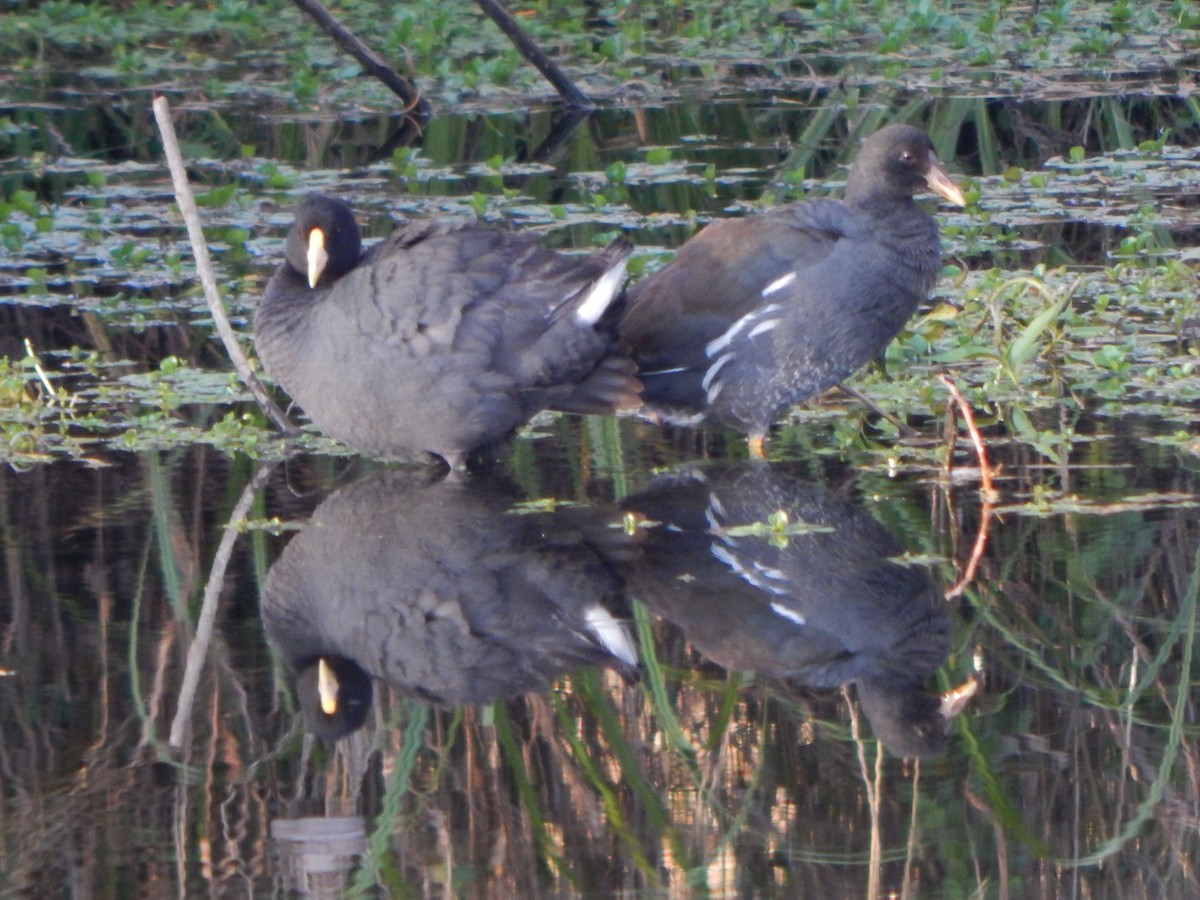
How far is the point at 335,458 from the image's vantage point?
18.2 feet

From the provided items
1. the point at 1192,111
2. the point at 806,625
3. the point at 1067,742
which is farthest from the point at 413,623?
the point at 1192,111

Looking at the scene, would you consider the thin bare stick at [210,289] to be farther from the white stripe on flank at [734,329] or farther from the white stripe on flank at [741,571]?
the white stripe on flank at [741,571]

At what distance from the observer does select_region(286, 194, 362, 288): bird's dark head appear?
5430 mm

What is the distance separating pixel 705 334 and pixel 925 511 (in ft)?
3.55

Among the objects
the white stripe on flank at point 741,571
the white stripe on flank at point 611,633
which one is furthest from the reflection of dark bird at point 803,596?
the white stripe on flank at point 611,633

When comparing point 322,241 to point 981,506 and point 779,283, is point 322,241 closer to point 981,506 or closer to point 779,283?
point 779,283

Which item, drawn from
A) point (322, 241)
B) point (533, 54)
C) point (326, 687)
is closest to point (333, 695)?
point (326, 687)

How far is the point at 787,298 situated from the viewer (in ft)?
18.0

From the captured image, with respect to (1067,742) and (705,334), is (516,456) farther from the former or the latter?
(1067,742)

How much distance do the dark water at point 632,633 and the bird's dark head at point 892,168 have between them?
537mm

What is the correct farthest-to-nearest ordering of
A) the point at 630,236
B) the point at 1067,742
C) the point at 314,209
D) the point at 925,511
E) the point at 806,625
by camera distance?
the point at 630,236 < the point at 314,209 < the point at 925,511 < the point at 806,625 < the point at 1067,742

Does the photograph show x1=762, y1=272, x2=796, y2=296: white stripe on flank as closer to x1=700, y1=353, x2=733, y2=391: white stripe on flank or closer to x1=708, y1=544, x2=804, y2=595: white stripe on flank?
x1=700, y1=353, x2=733, y2=391: white stripe on flank

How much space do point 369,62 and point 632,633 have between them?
7.06 metres

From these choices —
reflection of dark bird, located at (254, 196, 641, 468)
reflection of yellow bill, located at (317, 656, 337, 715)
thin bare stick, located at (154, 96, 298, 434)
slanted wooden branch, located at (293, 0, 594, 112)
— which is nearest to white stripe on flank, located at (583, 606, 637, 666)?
reflection of yellow bill, located at (317, 656, 337, 715)
